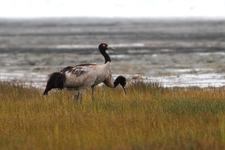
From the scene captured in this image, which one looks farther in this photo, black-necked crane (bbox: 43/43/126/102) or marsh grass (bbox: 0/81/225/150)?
black-necked crane (bbox: 43/43/126/102)

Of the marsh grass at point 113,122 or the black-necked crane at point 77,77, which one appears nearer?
the marsh grass at point 113,122

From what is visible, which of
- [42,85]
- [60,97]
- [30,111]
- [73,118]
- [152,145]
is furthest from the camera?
[42,85]

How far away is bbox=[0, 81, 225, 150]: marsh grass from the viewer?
6.89 metres

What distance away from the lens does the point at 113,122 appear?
8.48 metres

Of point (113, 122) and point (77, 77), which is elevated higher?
point (77, 77)

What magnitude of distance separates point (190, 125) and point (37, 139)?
2.72 m

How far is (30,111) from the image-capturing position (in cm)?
995

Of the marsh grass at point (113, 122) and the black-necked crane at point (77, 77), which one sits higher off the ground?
the black-necked crane at point (77, 77)

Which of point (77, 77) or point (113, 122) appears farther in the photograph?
point (77, 77)

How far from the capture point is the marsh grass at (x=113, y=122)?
6.89m

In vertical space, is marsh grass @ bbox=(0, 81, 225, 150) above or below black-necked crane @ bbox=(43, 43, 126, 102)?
below
